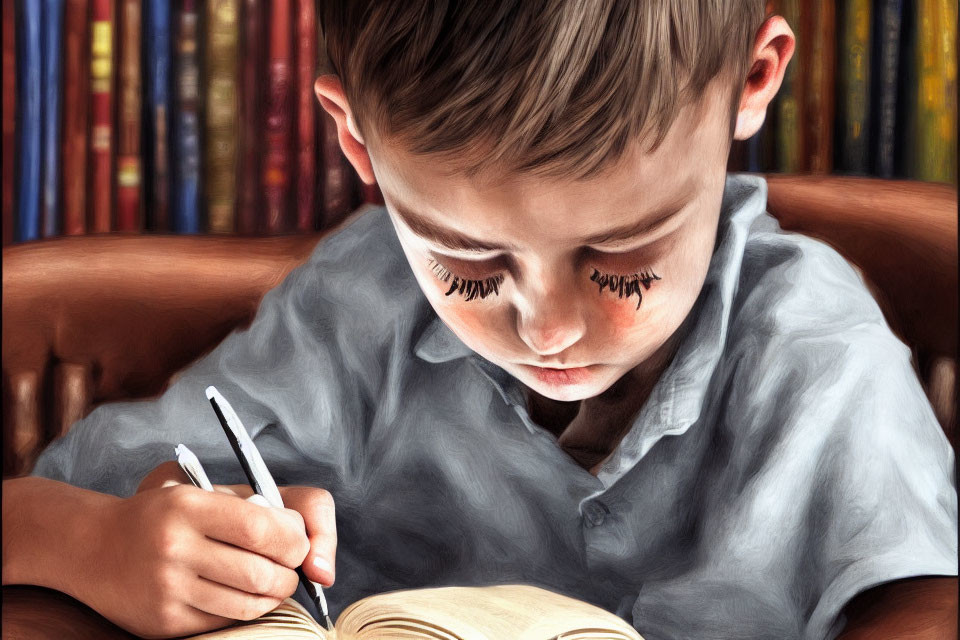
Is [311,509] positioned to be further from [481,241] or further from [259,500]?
[481,241]

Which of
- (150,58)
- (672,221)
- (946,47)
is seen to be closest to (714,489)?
(672,221)

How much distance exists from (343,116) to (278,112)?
8cm

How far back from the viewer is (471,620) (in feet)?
1.33

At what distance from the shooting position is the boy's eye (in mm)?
432

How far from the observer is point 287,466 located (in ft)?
1.71

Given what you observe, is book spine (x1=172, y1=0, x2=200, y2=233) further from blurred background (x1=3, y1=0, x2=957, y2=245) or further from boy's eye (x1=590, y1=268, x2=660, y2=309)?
boy's eye (x1=590, y1=268, x2=660, y2=309)

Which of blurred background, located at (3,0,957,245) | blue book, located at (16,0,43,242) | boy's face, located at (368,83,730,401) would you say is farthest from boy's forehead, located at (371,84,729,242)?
blue book, located at (16,0,43,242)

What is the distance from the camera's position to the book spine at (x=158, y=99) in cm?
51

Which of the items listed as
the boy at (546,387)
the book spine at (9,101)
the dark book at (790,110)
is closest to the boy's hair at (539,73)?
the boy at (546,387)

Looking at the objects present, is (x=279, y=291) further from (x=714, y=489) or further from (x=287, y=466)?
(x=714, y=489)

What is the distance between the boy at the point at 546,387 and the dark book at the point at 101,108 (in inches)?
3.8

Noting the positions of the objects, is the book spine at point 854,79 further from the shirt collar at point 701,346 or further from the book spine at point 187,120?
the book spine at point 187,120

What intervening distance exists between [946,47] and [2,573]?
0.49 m

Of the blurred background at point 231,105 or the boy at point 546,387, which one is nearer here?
the boy at point 546,387
